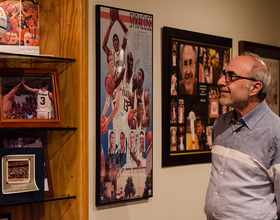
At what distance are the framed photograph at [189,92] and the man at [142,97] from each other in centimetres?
16

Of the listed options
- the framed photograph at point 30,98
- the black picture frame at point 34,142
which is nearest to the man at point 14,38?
the framed photograph at point 30,98

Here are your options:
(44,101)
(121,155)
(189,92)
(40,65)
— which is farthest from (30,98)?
(189,92)

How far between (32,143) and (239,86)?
1188 mm

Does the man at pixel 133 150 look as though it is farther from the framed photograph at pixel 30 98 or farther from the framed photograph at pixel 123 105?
the framed photograph at pixel 30 98

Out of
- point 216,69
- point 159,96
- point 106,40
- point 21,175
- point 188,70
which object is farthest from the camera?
point 216,69

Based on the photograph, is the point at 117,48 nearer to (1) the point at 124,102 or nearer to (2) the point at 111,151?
(1) the point at 124,102

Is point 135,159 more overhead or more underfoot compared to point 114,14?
more underfoot

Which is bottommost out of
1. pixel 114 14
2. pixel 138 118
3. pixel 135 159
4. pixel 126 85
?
pixel 135 159

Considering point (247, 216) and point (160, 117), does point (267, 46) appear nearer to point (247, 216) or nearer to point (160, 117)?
point (160, 117)

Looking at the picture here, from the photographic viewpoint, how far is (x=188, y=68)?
2.39 meters

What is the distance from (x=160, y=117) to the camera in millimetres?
2268

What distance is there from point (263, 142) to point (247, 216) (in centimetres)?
42

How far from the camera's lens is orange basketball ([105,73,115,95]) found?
1987 mm

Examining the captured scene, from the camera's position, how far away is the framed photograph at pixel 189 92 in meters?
2.28
